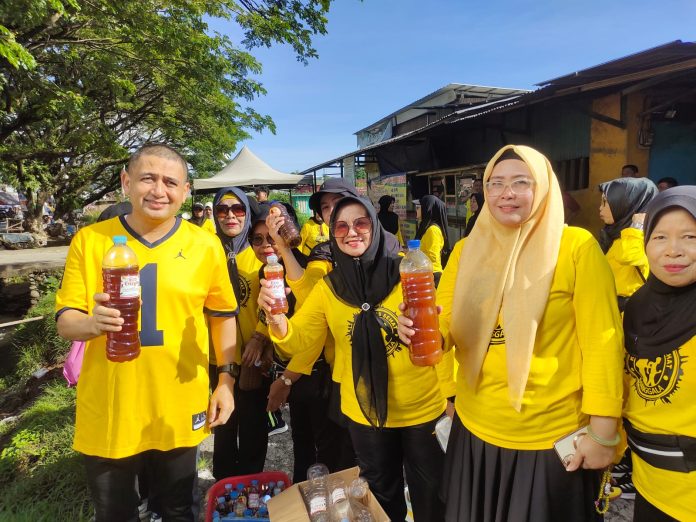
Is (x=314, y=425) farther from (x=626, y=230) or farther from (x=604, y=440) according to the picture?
(x=626, y=230)

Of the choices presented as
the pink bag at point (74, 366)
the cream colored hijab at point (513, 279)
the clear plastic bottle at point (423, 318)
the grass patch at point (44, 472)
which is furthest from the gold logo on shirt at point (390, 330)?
the grass patch at point (44, 472)

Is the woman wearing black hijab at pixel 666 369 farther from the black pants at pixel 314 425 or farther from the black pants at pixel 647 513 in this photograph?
the black pants at pixel 314 425

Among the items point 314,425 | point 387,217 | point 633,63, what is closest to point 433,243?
point 387,217

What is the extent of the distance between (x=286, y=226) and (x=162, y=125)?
14.3 metres

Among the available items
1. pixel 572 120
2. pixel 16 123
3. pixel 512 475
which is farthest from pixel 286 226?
pixel 16 123

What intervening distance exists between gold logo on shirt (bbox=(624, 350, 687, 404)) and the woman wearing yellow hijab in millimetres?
119

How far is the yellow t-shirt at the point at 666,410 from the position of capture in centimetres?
137

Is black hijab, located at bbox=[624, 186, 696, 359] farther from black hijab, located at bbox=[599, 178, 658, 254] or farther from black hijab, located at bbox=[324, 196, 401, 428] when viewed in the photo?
black hijab, located at bbox=[599, 178, 658, 254]

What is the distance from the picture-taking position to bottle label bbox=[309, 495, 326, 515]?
6.58ft

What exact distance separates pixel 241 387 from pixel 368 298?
47.2 inches

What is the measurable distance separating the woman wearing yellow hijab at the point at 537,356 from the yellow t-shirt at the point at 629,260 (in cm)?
145

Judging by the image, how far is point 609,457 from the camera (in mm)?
1462

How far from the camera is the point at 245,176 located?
43.0 ft

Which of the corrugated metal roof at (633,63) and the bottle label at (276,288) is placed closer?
the bottle label at (276,288)
